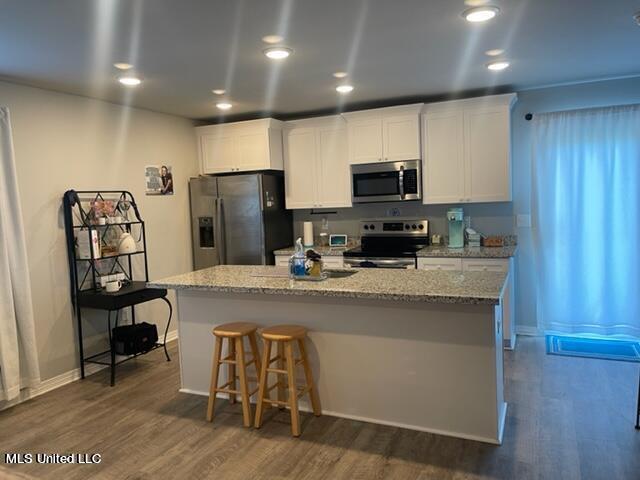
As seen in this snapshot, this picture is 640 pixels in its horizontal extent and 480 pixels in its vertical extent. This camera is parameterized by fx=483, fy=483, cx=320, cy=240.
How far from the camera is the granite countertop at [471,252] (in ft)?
13.6

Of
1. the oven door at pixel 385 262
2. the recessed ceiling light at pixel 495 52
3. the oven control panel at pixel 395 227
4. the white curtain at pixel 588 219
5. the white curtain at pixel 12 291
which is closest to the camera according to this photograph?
the recessed ceiling light at pixel 495 52

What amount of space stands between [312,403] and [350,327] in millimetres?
565

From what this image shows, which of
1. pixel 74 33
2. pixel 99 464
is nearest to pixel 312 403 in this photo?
pixel 99 464

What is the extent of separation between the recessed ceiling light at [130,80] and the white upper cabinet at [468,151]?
8.35 feet

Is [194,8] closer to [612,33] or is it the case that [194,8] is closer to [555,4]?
[555,4]

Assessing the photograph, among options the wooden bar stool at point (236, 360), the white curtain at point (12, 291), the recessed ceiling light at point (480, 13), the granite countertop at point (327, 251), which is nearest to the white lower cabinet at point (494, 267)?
the granite countertop at point (327, 251)

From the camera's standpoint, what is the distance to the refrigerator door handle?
5070mm

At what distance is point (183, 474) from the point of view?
250 cm

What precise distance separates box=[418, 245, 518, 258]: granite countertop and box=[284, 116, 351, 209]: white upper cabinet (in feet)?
3.43

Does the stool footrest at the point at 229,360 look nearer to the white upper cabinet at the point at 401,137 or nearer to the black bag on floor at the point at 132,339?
the black bag on floor at the point at 132,339

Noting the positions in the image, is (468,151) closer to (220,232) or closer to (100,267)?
(220,232)

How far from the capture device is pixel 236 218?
5031 mm

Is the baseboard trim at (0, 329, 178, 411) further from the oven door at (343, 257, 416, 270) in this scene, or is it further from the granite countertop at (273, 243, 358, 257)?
the oven door at (343, 257, 416, 270)

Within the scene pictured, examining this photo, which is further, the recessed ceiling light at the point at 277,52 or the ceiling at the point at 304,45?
the recessed ceiling light at the point at 277,52
